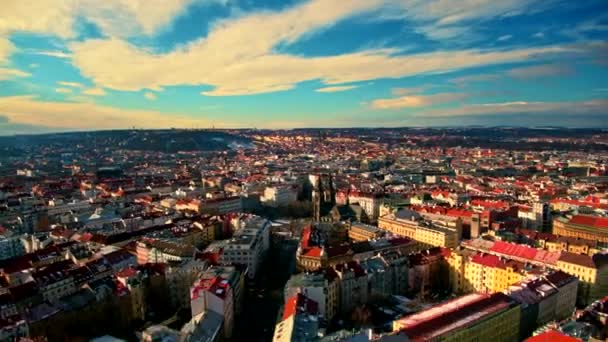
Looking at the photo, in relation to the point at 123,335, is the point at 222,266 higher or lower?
higher

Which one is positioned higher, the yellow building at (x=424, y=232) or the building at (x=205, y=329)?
the building at (x=205, y=329)

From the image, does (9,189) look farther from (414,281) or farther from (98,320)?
(414,281)

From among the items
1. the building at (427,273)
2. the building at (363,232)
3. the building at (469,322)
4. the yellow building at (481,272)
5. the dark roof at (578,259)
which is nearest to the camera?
the building at (469,322)

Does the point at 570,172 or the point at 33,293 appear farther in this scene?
the point at 570,172

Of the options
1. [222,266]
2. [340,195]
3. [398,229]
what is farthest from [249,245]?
[340,195]

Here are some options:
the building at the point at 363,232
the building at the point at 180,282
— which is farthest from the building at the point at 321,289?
the building at the point at 363,232

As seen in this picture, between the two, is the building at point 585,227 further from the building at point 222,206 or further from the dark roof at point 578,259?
the building at point 222,206
